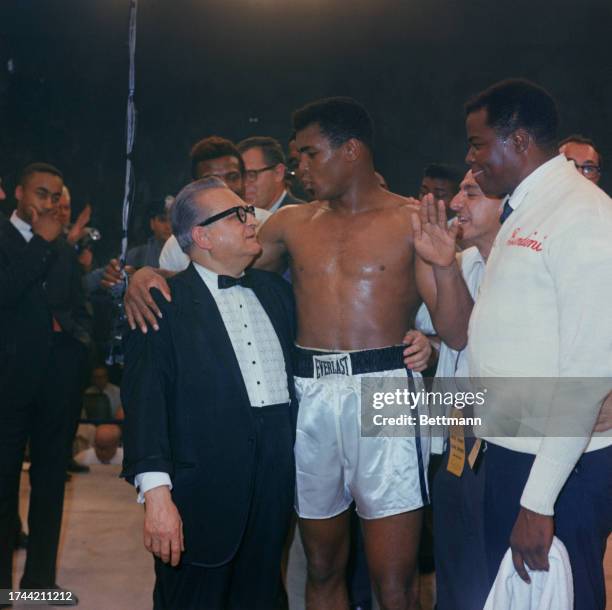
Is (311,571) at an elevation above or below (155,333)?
below

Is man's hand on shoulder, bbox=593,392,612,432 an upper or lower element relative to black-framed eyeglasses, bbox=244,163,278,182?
lower

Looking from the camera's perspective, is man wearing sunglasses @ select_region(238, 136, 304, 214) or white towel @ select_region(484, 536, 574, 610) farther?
man wearing sunglasses @ select_region(238, 136, 304, 214)

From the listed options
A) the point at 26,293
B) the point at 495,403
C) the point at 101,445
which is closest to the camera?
the point at 495,403

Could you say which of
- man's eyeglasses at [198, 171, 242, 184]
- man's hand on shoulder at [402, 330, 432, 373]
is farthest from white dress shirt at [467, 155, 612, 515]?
man's eyeglasses at [198, 171, 242, 184]

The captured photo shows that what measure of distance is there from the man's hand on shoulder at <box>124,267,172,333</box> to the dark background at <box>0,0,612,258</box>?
3540 millimetres

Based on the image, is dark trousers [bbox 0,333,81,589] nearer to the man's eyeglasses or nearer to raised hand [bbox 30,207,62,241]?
raised hand [bbox 30,207,62,241]

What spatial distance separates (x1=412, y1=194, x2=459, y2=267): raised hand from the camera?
226cm

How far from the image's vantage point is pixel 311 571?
2508 mm

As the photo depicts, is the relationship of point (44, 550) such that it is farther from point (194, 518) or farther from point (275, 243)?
point (275, 243)

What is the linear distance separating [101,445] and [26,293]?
2.46 metres

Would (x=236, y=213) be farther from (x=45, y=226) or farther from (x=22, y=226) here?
(x=22, y=226)

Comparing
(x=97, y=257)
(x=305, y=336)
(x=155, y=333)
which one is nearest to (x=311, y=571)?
(x=305, y=336)

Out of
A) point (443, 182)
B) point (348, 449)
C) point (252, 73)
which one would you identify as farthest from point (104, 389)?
point (348, 449)

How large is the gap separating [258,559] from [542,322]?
1.01 meters
